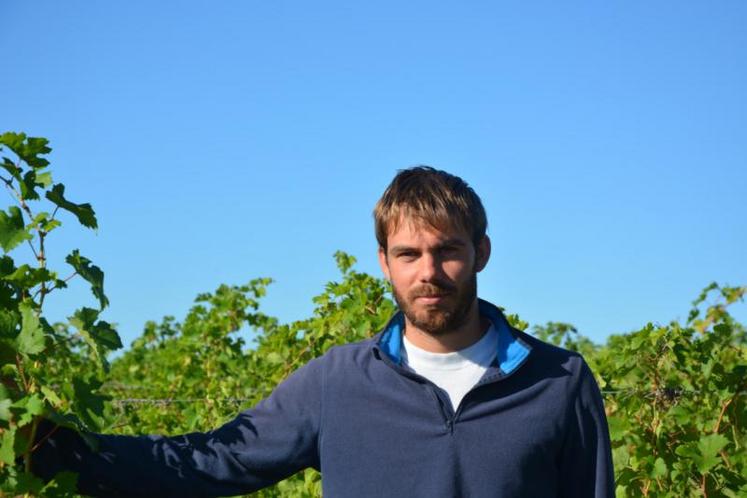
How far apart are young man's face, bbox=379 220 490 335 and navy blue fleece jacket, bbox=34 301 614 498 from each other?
0.16 m

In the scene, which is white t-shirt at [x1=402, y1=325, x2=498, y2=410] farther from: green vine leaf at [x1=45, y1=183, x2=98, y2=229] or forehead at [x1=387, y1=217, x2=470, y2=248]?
green vine leaf at [x1=45, y1=183, x2=98, y2=229]

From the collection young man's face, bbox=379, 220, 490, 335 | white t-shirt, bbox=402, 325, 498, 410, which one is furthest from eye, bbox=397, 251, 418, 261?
white t-shirt, bbox=402, 325, 498, 410

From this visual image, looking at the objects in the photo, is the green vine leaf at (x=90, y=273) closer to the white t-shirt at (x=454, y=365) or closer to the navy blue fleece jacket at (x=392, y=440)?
the navy blue fleece jacket at (x=392, y=440)

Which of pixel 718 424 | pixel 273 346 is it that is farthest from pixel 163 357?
pixel 718 424

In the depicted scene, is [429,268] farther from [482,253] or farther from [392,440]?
[392,440]

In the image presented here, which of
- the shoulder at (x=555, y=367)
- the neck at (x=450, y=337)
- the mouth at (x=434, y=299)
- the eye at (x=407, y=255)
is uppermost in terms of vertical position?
the eye at (x=407, y=255)

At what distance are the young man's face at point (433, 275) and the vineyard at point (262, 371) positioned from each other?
72 cm

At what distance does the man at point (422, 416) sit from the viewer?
2.74 metres

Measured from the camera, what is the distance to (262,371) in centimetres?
610

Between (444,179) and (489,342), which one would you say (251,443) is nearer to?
(489,342)

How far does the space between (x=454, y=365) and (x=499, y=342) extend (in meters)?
0.13

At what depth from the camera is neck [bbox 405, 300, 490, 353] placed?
285 centimetres

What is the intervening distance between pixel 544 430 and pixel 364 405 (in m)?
0.46

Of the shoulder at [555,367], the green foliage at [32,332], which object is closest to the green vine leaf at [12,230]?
the green foliage at [32,332]
